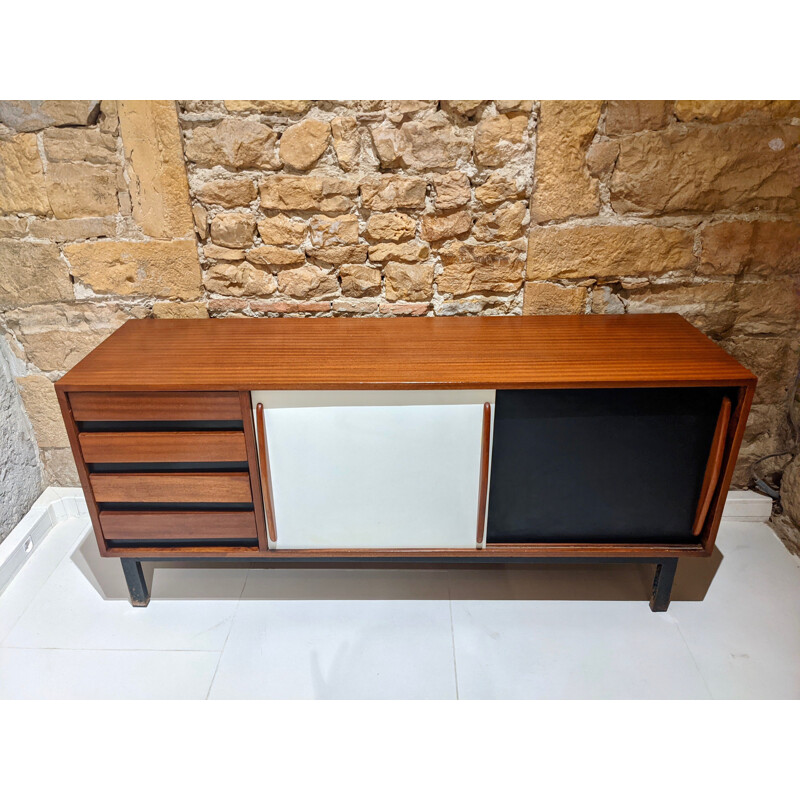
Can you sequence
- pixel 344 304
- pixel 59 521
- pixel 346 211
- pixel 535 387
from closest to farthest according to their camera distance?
pixel 535 387 < pixel 346 211 < pixel 344 304 < pixel 59 521

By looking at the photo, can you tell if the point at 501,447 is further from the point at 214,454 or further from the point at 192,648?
the point at 192,648

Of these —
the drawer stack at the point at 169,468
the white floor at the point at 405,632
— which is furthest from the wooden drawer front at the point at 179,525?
the white floor at the point at 405,632

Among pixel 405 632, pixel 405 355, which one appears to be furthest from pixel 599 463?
pixel 405 632

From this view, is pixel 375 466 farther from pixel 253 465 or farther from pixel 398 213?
pixel 398 213

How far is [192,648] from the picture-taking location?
1.73 m

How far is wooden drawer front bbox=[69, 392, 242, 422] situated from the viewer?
1.55 meters

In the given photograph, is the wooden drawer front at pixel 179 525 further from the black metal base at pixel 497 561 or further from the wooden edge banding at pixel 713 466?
the wooden edge banding at pixel 713 466

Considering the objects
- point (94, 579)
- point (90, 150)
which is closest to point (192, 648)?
point (94, 579)

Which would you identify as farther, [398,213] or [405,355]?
[398,213]

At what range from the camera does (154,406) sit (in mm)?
1568

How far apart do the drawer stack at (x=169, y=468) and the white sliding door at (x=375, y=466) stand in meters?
0.09

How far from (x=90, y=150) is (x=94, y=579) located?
4.27 ft

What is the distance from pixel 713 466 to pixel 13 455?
216 centimetres

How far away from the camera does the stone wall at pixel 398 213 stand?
5.70 ft
